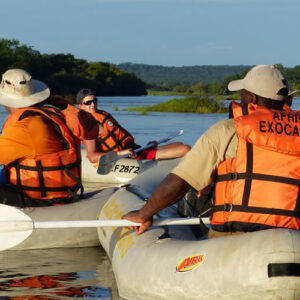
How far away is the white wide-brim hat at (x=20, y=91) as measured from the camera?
17.8 ft

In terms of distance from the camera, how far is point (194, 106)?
32.0 metres

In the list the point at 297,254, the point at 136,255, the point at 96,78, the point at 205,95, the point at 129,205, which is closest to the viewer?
the point at 297,254

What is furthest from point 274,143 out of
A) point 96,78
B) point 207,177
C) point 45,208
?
point 96,78

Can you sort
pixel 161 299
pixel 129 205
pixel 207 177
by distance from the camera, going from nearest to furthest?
pixel 207 177
pixel 161 299
pixel 129 205

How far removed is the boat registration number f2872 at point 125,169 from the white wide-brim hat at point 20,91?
3847 millimetres

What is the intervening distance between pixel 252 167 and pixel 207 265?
0.52m

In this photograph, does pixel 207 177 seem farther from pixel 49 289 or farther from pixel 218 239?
pixel 49 289

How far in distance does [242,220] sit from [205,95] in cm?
2845

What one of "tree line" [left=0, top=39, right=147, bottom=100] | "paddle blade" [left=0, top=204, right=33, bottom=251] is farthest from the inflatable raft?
"tree line" [left=0, top=39, right=147, bottom=100]

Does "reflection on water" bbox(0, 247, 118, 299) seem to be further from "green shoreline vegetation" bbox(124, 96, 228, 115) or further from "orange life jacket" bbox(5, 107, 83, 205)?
"green shoreline vegetation" bbox(124, 96, 228, 115)

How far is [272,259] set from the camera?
3.23 meters

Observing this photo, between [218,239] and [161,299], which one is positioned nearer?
[218,239]

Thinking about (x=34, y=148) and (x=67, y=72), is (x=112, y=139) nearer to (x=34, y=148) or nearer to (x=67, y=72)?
(x=34, y=148)

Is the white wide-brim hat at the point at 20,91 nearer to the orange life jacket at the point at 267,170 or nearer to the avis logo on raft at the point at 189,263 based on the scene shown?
the avis logo on raft at the point at 189,263
